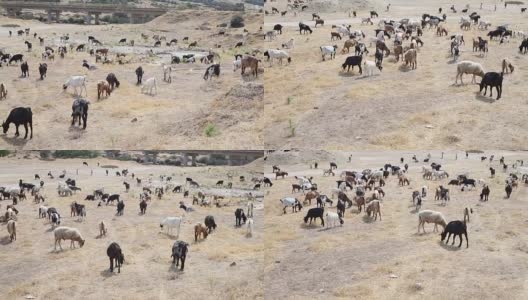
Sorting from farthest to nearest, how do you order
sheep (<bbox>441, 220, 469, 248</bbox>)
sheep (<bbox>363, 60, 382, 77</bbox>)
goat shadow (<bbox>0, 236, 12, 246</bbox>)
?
sheep (<bbox>363, 60, 382, 77</bbox>) → sheep (<bbox>441, 220, 469, 248</bbox>) → goat shadow (<bbox>0, 236, 12, 246</bbox>)

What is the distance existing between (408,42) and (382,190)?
327 inches

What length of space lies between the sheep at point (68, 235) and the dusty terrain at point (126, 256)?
0.91 feet

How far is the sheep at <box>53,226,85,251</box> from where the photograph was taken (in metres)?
20.7

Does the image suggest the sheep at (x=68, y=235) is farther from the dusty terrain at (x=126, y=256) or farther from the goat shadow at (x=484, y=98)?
the goat shadow at (x=484, y=98)

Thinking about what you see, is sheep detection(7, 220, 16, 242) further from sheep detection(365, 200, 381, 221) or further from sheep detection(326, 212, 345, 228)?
sheep detection(365, 200, 381, 221)

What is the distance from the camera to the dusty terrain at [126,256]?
17688 mm

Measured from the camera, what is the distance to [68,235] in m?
21.0

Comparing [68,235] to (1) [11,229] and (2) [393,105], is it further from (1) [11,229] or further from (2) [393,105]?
(2) [393,105]

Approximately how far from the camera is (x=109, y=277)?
61.5 feet

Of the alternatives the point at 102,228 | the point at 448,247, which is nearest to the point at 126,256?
the point at 102,228

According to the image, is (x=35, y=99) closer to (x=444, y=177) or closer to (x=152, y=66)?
(x=152, y=66)

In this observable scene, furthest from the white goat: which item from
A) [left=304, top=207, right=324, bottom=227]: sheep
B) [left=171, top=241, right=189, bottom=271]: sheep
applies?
[left=171, top=241, right=189, bottom=271]: sheep

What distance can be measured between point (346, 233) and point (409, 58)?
27.9 feet

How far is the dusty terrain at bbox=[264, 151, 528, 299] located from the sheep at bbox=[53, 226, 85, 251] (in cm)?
582
